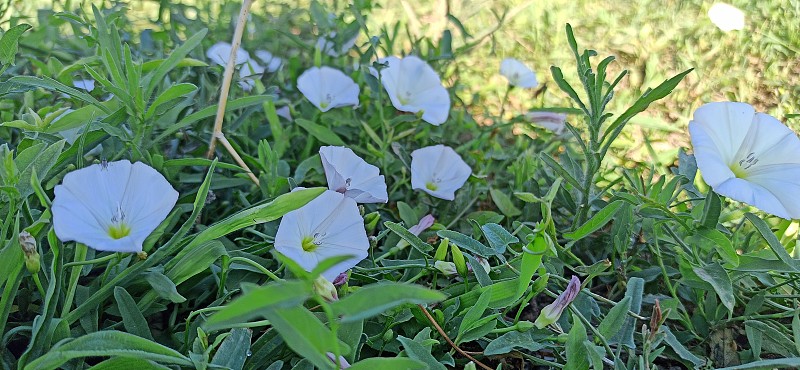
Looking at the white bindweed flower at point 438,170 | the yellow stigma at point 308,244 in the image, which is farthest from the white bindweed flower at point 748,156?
the yellow stigma at point 308,244

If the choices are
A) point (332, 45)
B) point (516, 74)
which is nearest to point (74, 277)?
point (332, 45)

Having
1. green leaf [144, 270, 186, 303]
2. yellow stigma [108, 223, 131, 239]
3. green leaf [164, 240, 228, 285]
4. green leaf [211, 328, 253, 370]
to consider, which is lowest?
green leaf [211, 328, 253, 370]

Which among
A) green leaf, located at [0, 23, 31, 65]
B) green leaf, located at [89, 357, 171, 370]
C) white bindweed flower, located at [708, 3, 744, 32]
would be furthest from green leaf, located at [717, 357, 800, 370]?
white bindweed flower, located at [708, 3, 744, 32]

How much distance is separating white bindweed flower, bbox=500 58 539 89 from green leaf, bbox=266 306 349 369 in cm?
128

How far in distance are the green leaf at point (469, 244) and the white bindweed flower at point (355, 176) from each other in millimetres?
131

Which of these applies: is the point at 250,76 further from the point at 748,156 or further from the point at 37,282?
the point at 748,156

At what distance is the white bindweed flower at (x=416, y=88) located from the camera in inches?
55.7

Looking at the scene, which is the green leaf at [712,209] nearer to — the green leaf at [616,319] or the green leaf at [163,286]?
the green leaf at [616,319]

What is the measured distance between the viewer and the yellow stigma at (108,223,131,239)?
79cm

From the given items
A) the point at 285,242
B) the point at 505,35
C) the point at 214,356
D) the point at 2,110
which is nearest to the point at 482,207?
the point at 285,242

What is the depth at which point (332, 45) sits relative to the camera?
1.74m

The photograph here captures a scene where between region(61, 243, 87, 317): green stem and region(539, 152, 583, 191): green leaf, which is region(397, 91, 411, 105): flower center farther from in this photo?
region(61, 243, 87, 317): green stem

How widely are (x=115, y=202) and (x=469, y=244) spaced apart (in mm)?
456

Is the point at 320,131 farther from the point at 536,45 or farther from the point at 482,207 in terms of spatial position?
the point at 536,45
